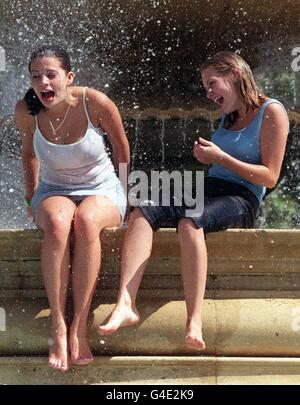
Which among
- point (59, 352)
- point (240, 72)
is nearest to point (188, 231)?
point (59, 352)

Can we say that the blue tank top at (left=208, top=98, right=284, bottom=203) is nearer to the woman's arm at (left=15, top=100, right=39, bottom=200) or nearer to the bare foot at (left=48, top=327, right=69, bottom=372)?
the woman's arm at (left=15, top=100, right=39, bottom=200)

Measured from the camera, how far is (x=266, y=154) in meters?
3.69

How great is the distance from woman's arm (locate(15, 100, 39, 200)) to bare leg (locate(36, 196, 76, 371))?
22.1 inches

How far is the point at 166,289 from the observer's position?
142 inches

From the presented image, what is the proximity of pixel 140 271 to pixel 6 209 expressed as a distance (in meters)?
2.88

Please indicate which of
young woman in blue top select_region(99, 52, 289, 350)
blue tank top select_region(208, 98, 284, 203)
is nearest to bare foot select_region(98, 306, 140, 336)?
young woman in blue top select_region(99, 52, 289, 350)

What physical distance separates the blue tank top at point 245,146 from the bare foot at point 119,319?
0.78m

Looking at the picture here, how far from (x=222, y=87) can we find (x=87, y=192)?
724 mm

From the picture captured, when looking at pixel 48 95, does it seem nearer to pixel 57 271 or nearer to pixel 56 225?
pixel 56 225

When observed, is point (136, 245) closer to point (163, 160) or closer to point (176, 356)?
point (176, 356)

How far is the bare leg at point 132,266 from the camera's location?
3.40 meters

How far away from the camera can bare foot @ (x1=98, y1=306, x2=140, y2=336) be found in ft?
10.9

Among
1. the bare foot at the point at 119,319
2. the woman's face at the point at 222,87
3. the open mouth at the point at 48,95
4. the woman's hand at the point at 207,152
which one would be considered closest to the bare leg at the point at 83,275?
the bare foot at the point at 119,319

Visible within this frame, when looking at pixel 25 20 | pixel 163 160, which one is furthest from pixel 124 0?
pixel 163 160
